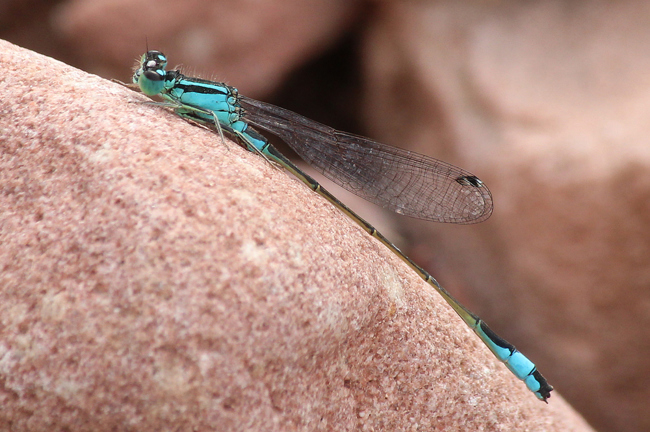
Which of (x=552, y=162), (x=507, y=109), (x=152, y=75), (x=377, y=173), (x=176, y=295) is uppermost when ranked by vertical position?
(x=507, y=109)

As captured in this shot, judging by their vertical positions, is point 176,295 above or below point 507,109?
below

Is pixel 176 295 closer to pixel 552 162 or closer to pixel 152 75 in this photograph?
pixel 152 75

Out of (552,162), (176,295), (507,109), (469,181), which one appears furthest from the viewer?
(507,109)

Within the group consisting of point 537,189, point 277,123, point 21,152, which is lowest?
point 21,152

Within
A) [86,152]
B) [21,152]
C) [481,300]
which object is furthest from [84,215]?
[481,300]

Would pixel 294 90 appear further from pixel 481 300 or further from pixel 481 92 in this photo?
pixel 481 300

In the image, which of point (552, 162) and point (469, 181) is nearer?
point (469, 181)

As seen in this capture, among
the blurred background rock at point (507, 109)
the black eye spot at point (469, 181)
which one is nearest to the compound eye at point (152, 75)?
the blurred background rock at point (507, 109)

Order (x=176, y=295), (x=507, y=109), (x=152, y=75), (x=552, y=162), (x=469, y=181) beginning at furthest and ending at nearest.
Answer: (x=507, y=109) → (x=552, y=162) → (x=469, y=181) → (x=152, y=75) → (x=176, y=295)

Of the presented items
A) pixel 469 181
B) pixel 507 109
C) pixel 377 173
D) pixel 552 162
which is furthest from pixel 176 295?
pixel 507 109
